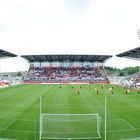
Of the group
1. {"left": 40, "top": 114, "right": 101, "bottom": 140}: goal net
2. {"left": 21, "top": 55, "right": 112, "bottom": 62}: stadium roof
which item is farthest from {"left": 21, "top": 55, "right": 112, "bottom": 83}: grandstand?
{"left": 40, "top": 114, "right": 101, "bottom": 140}: goal net

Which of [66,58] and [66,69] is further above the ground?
[66,58]

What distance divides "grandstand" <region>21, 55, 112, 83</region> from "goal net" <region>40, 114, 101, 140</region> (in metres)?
78.1

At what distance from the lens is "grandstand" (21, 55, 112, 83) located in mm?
101250

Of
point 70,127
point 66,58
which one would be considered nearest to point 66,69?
point 66,58

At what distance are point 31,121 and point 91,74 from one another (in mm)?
87796

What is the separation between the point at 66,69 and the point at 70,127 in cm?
9414

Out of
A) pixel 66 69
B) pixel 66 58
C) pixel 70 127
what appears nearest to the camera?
pixel 70 127

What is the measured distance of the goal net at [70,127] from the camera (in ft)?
55.9

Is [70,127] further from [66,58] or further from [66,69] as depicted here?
[66,69]

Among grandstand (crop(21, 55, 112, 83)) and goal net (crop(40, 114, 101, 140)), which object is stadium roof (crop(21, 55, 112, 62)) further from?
goal net (crop(40, 114, 101, 140))

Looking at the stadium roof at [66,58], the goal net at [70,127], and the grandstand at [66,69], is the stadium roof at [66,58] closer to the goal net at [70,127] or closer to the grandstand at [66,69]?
the grandstand at [66,69]

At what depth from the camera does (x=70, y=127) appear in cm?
1917

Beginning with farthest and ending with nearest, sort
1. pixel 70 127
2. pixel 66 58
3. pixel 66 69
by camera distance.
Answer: pixel 66 69 → pixel 66 58 → pixel 70 127

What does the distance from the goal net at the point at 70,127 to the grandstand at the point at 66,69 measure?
3074 inches
